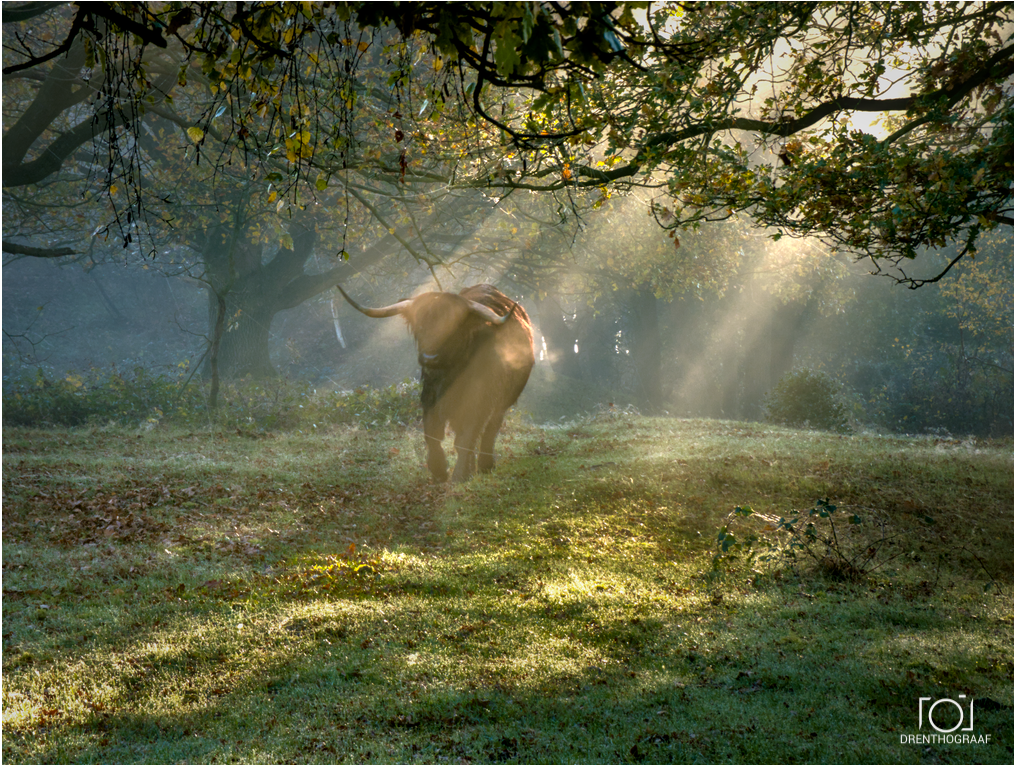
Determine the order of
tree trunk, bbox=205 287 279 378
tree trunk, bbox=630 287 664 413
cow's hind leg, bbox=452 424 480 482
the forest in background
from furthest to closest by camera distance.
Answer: tree trunk, bbox=630 287 664 413, tree trunk, bbox=205 287 279 378, cow's hind leg, bbox=452 424 480 482, the forest in background

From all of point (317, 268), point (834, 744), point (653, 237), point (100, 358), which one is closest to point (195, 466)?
point (834, 744)

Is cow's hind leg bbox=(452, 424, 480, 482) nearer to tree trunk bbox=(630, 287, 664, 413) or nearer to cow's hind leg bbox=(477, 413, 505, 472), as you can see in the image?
cow's hind leg bbox=(477, 413, 505, 472)

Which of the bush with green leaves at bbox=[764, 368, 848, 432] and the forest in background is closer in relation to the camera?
the forest in background

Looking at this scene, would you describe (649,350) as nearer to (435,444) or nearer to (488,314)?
(488,314)

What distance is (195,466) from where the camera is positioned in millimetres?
12289

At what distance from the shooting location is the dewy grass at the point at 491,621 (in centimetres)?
423

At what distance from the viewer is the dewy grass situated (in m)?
4.23

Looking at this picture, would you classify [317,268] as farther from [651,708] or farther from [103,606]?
[651,708]

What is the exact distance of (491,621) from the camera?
19.6 ft

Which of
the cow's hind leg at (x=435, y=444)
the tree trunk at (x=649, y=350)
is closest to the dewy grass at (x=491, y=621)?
the cow's hind leg at (x=435, y=444)

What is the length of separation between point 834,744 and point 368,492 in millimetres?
8203

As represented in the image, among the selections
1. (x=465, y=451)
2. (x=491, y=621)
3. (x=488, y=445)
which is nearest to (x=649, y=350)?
(x=488, y=445)

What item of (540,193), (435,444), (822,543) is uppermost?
(540,193)

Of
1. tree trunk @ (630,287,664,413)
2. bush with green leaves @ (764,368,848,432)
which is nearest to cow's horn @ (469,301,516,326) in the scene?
bush with green leaves @ (764,368,848,432)
